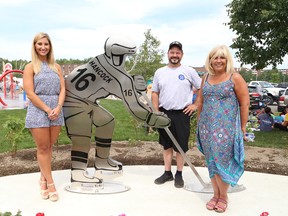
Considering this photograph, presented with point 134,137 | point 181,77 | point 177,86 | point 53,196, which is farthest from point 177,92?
point 134,137

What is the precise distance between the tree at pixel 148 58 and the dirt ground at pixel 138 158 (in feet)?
44.3

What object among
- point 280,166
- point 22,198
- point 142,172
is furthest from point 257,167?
point 22,198

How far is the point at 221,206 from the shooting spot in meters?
3.65

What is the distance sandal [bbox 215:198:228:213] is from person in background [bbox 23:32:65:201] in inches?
66.1

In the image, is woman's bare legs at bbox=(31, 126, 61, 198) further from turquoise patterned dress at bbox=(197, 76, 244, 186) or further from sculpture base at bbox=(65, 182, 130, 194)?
turquoise patterned dress at bbox=(197, 76, 244, 186)

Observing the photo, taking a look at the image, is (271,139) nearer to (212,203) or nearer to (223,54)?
(212,203)

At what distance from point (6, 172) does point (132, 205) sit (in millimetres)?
2494

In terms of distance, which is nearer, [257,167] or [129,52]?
[129,52]

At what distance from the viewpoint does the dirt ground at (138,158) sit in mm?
5672

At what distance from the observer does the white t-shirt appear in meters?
4.35

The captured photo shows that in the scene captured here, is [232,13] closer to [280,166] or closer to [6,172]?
[280,166]

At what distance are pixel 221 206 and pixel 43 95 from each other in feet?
6.92

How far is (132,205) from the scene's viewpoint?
381 cm

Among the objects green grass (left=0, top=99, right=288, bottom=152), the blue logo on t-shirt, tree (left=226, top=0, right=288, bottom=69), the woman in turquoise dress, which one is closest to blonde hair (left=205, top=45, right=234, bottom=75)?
the woman in turquoise dress
